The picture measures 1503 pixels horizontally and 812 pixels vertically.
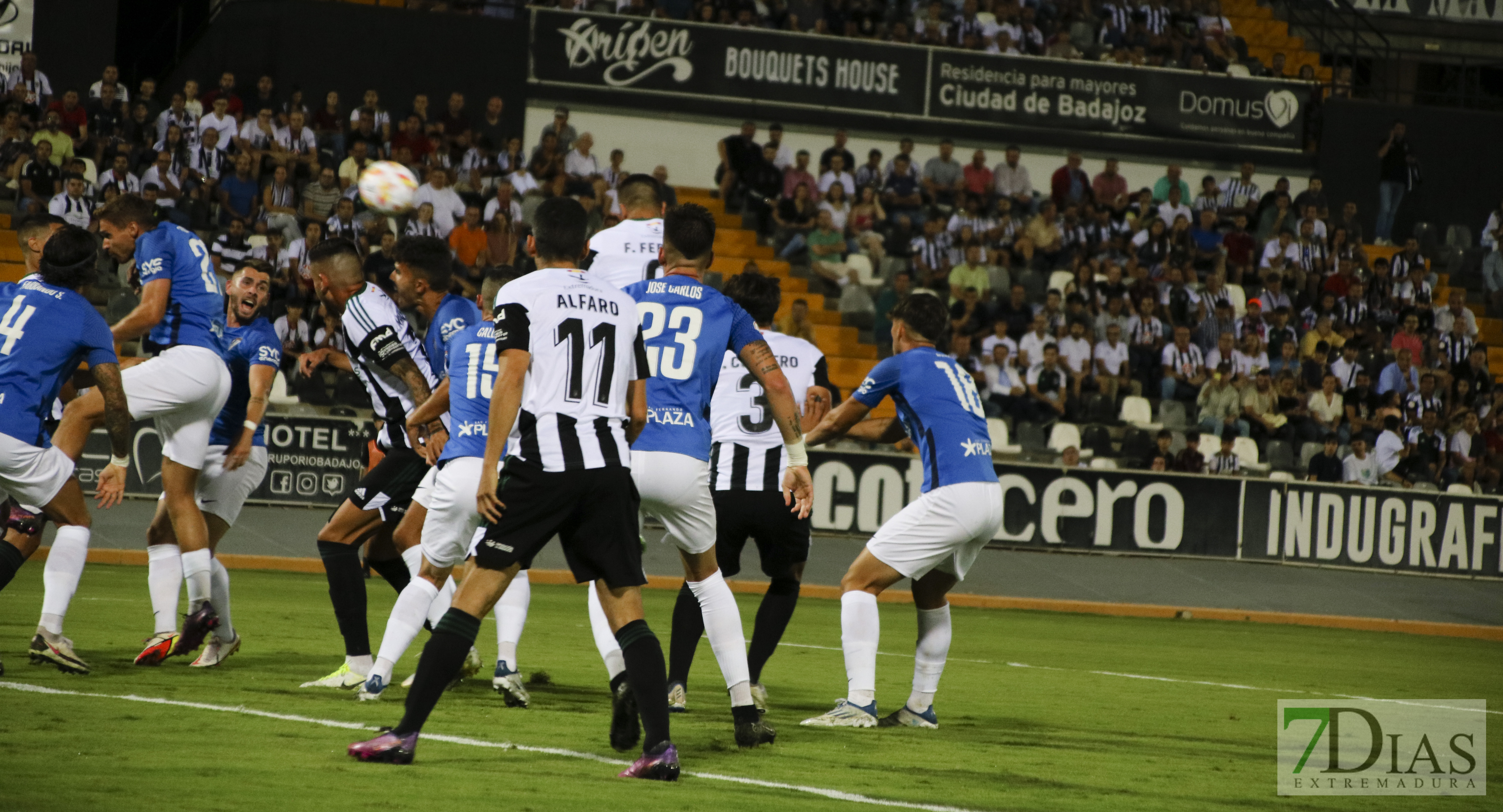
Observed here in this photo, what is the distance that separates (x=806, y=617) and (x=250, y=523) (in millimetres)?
6845

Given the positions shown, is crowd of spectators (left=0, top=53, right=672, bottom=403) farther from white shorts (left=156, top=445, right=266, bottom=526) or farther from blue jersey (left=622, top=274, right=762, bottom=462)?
blue jersey (left=622, top=274, right=762, bottom=462)

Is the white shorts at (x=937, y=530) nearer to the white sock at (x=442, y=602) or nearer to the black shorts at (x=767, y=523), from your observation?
the black shorts at (x=767, y=523)

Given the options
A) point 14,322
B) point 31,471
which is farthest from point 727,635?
point 14,322

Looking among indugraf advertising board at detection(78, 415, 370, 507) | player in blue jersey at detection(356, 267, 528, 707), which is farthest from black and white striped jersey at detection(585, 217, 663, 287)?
indugraf advertising board at detection(78, 415, 370, 507)

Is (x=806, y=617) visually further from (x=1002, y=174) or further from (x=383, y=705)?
(x=1002, y=174)

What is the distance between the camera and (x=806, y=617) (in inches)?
590

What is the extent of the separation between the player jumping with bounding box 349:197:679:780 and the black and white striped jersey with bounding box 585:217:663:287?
2.50 m

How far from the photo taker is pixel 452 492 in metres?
7.93

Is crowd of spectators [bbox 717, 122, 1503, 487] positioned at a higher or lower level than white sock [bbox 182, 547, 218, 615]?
higher

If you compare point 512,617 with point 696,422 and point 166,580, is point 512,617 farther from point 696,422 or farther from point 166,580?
point 166,580

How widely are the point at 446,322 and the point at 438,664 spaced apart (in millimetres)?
3178

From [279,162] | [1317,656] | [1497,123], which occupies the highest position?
[1497,123]

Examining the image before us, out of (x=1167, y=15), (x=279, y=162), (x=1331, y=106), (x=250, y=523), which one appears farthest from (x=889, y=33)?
(x=250, y=523)

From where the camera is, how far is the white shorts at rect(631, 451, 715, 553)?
732 centimetres
